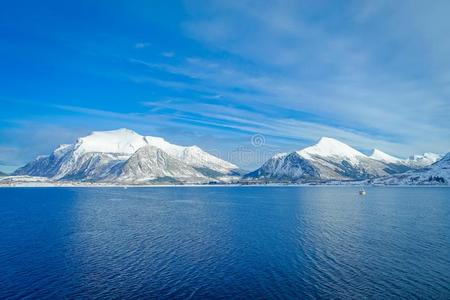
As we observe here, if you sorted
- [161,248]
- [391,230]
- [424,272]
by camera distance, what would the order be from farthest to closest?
[391,230], [161,248], [424,272]

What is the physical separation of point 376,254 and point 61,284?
56.2m

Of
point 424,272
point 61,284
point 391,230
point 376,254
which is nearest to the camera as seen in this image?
point 61,284

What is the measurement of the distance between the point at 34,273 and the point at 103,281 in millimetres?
13272

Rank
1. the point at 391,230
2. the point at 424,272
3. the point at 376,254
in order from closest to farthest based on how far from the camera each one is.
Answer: the point at 424,272
the point at 376,254
the point at 391,230

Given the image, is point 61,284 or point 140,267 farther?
point 140,267

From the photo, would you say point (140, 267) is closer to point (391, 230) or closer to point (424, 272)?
point (424, 272)

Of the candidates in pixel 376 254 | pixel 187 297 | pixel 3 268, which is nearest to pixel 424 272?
pixel 376 254

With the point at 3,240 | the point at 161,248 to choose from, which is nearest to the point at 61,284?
the point at 161,248

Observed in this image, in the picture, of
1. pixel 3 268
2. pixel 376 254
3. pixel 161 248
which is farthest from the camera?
pixel 161 248

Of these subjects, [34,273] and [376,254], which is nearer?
[34,273]

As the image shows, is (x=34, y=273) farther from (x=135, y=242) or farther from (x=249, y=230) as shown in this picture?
(x=249, y=230)

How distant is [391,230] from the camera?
96.7 m

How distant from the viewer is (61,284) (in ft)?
167

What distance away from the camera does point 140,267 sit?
194 ft
